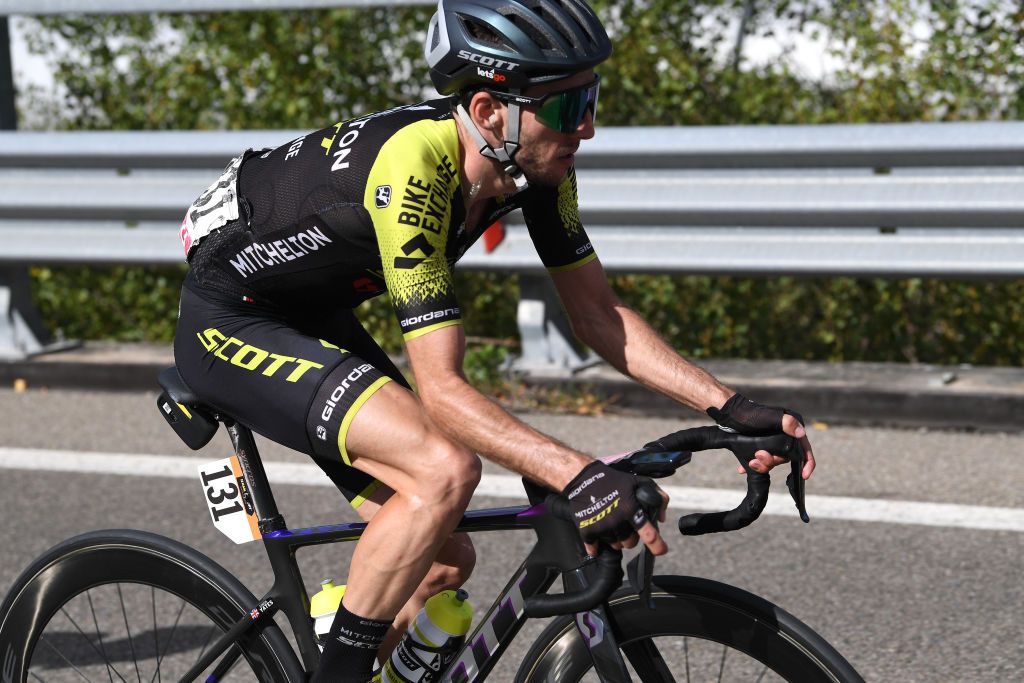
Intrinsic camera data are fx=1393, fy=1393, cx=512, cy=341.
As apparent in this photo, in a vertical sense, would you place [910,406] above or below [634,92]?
below

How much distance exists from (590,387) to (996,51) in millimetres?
2944

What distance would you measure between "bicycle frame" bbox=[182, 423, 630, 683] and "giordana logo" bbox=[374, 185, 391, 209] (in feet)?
1.91

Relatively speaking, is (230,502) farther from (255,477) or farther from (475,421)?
(475,421)

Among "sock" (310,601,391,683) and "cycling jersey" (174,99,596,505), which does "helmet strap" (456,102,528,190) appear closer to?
"cycling jersey" (174,99,596,505)

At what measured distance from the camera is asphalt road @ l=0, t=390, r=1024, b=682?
4055 millimetres

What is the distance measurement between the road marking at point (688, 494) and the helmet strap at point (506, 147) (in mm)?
2505

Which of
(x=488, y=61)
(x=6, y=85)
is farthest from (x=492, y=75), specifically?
(x=6, y=85)

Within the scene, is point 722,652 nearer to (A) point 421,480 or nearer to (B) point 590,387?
(A) point 421,480

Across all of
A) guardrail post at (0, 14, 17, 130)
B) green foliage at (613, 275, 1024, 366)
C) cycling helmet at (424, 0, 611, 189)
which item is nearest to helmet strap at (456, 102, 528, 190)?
cycling helmet at (424, 0, 611, 189)

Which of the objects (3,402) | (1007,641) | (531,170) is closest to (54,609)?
(531,170)

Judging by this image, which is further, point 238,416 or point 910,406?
point 910,406

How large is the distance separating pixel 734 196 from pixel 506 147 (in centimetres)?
370

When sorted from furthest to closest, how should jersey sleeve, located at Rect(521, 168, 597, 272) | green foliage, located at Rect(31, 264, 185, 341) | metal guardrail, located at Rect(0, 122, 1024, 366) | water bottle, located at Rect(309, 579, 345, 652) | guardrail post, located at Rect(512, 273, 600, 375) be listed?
1. green foliage, located at Rect(31, 264, 185, 341)
2. guardrail post, located at Rect(512, 273, 600, 375)
3. metal guardrail, located at Rect(0, 122, 1024, 366)
4. jersey sleeve, located at Rect(521, 168, 597, 272)
5. water bottle, located at Rect(309, 579, 345, 652)

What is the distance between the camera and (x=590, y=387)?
21.7 feet
